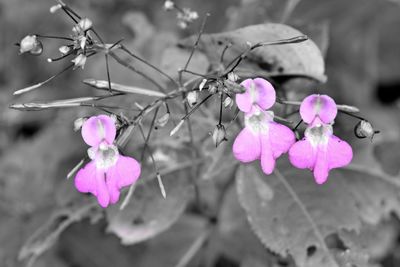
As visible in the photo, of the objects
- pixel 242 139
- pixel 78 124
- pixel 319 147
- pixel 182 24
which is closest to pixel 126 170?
pixel 78 124

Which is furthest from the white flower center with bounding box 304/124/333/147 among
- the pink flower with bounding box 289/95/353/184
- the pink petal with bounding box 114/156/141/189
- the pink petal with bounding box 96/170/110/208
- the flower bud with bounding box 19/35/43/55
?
the flower bud with bounding box 19/35/43/55

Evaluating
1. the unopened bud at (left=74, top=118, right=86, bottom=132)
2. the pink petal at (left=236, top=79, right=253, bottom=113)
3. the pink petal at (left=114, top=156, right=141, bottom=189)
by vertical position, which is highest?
the pink petal at (left=236, top=79, right=253, bottom=113)

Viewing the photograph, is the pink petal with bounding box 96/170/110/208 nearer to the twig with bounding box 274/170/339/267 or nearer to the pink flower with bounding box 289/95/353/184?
the pink flower with bounding box 289/95/353/184

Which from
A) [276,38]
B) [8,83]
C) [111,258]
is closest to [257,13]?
[276,38]

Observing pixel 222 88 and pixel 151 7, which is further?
pixel 151 7

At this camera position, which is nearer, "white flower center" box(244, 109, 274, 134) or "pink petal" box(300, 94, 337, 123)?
"pink petal" box(300, 94, 337, 123)

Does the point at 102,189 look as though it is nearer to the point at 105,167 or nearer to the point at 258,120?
the point at 105,167

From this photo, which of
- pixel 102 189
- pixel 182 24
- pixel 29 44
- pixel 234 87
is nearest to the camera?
pixel 234 87

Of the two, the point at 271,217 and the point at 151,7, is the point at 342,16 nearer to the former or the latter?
the point at 151,7
